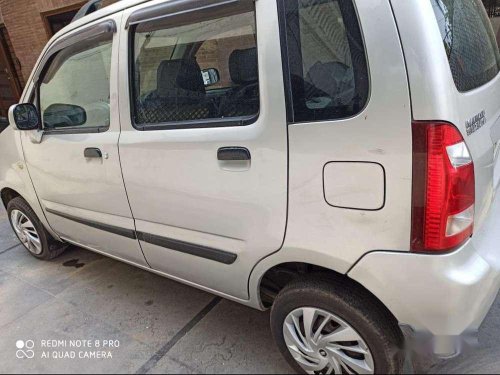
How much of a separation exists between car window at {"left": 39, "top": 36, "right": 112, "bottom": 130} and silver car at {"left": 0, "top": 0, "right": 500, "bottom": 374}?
0.02 m

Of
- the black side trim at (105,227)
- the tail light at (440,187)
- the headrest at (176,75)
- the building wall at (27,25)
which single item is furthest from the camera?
the building wall at (27,25)

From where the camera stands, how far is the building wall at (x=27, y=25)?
756cm

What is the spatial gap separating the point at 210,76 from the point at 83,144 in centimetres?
96

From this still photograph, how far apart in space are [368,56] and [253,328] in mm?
1676

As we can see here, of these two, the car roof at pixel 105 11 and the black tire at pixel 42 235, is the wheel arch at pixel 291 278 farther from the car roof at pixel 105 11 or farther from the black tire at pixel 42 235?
the black tire at pixel 42 235

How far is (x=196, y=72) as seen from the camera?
6.77 feet

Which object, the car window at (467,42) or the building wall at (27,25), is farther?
the building wall at (27,25)

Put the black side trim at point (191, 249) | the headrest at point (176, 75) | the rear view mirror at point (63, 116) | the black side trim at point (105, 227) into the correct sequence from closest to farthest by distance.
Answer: the black side trim at point (191, 249) → the headrest at point (176, 75) → the black side trim at point (105, 227) → the rear view mirror at point (63, 116)

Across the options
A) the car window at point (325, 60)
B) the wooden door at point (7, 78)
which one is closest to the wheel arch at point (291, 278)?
the car window at point (325, 60)

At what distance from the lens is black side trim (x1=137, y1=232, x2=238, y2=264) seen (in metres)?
1.93

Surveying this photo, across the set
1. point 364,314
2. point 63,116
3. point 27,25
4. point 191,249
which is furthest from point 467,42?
point 27,25

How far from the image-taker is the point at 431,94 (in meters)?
1.27

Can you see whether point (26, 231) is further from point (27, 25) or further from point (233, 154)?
point (27, 25)

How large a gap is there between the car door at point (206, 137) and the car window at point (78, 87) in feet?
0.84
